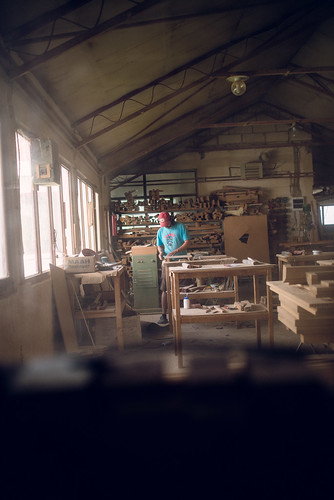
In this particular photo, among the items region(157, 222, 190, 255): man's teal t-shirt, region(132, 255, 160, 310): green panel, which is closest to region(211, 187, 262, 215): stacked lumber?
region(132, 255, 160, 310): green panel

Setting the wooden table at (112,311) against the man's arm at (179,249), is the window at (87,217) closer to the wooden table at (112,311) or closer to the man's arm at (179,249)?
the man's arm at (179,249)

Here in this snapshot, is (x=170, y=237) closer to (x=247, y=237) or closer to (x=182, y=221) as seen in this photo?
(x=182, y=221)

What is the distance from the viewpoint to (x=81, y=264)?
15.5ft

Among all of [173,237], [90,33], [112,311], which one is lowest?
[112,311]

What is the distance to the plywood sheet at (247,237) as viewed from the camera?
10.6m

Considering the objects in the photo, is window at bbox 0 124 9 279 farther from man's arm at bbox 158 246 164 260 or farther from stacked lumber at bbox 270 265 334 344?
man's arm at bbox 158 246 164 260

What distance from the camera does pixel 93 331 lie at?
5.59 meters

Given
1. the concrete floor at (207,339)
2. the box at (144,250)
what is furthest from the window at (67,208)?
the box at (144,250)

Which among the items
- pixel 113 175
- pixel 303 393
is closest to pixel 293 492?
pixel 303 393

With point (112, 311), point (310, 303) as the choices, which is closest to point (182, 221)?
point (112, 311)

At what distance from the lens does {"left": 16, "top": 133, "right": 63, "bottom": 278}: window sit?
3.78 metres

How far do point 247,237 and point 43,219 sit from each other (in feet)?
23.0

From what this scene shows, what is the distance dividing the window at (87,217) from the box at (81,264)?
2.27 meters

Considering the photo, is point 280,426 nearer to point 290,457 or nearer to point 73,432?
point 290,457
